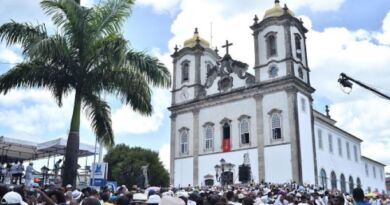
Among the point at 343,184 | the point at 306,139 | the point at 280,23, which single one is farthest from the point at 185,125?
the point at 343,184

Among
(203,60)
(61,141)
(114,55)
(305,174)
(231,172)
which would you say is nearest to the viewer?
(114,55)

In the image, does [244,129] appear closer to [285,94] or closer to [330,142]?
[285,94]

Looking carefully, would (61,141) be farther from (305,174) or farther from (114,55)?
(305,174)

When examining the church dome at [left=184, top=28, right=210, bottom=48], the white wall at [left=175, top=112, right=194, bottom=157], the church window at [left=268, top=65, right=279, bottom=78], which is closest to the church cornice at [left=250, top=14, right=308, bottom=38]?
the church window at [left=268, top=65, right=279, bottom=78]

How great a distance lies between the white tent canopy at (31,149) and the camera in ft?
57.5

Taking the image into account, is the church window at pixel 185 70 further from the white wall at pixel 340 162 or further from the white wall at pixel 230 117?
the white wall at pixel 340 162

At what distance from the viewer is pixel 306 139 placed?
32.7 m

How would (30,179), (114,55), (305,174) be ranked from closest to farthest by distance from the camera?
(114,55) < (30,179) < (305,174)

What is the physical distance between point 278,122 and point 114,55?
76.2 ft

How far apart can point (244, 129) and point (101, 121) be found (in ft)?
75.9

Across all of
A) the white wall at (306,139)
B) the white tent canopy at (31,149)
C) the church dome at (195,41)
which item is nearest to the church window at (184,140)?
the church dome at (195,41)

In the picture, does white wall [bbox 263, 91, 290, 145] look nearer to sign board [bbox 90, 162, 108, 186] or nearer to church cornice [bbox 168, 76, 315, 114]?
church cornice [bbox 168, 76, 315, 114]

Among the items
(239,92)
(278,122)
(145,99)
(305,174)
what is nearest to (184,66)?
(239,92)

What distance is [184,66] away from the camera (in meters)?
41.8
